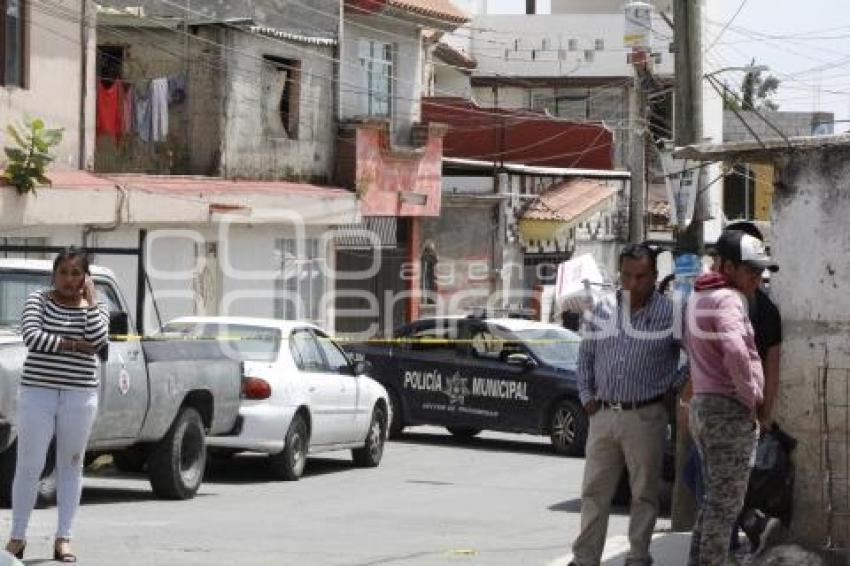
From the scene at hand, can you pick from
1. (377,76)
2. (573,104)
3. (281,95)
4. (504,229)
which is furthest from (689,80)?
(573,104)

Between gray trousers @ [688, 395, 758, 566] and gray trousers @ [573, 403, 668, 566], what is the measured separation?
649 mm

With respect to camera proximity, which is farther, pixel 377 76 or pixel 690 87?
pixel 377 76

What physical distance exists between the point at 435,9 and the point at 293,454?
22.8m

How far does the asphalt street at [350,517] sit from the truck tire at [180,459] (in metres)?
0.17

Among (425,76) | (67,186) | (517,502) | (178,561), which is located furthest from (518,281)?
(178,561)

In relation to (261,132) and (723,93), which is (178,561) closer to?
(723,93)

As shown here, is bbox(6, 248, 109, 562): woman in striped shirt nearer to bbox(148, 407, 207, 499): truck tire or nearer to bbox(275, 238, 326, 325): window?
bbox(148, 407, 207, 499): truck tire

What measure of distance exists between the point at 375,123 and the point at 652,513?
27316 mm

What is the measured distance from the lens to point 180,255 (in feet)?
99.9

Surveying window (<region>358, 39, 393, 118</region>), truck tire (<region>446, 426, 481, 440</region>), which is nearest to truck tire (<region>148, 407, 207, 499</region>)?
truck tire (<region>446, 426, 481, 440</region>)

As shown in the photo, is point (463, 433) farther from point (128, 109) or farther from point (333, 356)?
point (128, 109)

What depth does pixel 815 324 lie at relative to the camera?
1066 cm

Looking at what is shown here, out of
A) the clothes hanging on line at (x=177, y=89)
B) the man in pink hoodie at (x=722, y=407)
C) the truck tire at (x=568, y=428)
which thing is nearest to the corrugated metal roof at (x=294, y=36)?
the clothes hanging on line at (x=177, y=89)

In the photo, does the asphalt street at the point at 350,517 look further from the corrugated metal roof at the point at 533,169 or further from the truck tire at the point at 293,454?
the corrugated metal roof at the point at 533,169
